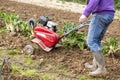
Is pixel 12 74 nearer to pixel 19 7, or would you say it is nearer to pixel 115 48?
pixel 115 48

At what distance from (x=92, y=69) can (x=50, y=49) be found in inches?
40.5

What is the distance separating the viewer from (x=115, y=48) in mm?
7293

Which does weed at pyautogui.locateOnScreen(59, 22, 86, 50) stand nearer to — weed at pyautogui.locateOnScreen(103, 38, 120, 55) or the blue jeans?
weed at pyautogui.locateOnScreen(103, 38, 120, 55)

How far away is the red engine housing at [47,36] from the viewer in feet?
23.8

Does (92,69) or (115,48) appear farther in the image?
(115,48)

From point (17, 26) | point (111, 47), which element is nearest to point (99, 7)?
point (111, 47)

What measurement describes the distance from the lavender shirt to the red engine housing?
1.31 meters

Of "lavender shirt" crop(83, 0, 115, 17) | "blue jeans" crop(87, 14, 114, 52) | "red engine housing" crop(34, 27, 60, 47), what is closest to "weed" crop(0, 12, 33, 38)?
"red engine housing" crop(34, 27, 60, 47)

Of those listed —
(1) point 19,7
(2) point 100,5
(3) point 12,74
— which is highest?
(2) point 100,5

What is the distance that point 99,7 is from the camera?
6.14m

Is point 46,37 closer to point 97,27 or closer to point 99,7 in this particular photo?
point 97,27

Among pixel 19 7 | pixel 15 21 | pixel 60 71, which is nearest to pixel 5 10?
pixel 19 7

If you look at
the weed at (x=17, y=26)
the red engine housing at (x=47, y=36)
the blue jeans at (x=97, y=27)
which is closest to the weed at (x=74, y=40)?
the red engine housing at (x=47, y=36)

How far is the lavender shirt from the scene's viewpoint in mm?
6021
